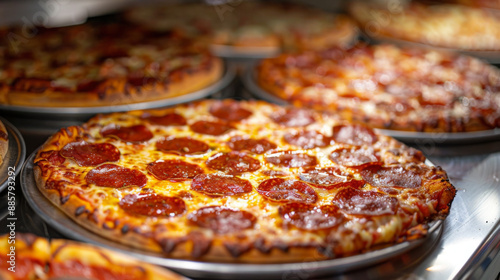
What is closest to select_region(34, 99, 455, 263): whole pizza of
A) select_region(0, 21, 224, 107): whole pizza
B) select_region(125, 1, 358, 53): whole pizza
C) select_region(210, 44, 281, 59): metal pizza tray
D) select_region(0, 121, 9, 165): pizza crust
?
select_region(0, 121, 9, 165): pizza crust

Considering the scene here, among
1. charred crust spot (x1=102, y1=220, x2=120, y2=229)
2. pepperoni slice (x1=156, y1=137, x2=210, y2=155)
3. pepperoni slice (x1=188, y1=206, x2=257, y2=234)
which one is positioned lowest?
pepperoni slice (x1=156, y1=137, x2=210, y2=155)

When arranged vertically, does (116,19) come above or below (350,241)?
below

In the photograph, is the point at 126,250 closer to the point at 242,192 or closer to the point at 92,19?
the point at 242,192

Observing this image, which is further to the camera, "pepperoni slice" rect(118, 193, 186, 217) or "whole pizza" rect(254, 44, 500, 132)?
"whole pizza" rect(254, 44, 500, 132)

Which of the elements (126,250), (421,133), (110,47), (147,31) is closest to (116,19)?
(147,31)

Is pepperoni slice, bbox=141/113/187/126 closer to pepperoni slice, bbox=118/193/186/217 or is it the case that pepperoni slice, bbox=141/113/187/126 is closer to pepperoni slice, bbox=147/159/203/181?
pepperoni slice, bbox=147/159/203/181
